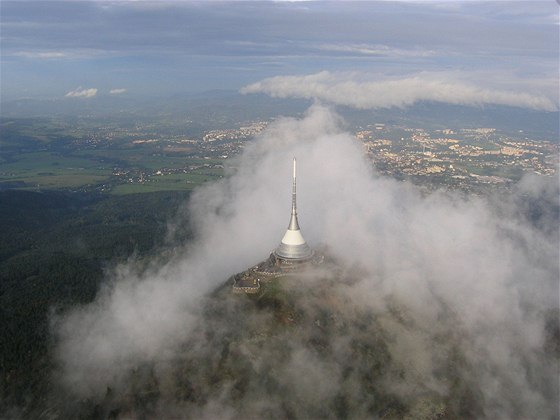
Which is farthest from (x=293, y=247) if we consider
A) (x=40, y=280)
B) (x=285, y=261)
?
(x=40, y=280)

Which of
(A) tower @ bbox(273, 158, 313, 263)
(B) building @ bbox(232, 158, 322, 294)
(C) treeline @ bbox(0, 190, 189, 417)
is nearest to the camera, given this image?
(C) treeline @ bbox(0, 190, 189, 417)

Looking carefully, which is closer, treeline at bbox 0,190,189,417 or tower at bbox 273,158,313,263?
treeline at bbox 0,190,189,417

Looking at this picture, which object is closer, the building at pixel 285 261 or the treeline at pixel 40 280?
the treeline at pixel 40 280

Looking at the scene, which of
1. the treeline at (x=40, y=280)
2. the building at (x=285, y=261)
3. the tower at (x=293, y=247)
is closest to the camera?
the treeline at (x=40, y=280)

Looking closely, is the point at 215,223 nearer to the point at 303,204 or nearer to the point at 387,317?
the point at 303,204

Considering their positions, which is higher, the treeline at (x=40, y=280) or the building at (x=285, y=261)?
the building at (x=285, y=261)

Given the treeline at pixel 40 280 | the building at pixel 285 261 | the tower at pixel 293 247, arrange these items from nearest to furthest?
the treeline at pixel 40 280
the building at pixel 285 261
the tower at pixel 293 247

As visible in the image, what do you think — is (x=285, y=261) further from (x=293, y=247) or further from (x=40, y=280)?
(x=40, y=280)

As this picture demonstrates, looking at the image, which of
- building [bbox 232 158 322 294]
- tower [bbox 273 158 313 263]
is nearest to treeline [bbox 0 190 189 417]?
building [bbox 232 158 322 294]

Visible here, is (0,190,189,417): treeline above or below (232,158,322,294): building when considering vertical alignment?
below

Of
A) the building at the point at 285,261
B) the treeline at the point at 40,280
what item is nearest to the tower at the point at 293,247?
the building at the point at 285,261

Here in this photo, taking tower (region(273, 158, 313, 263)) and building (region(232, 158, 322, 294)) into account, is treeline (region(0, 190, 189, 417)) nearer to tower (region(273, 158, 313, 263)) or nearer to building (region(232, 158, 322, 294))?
building (region(232, 158, 322, 294))

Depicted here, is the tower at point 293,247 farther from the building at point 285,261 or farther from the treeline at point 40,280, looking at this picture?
the treeline at point 40,280
